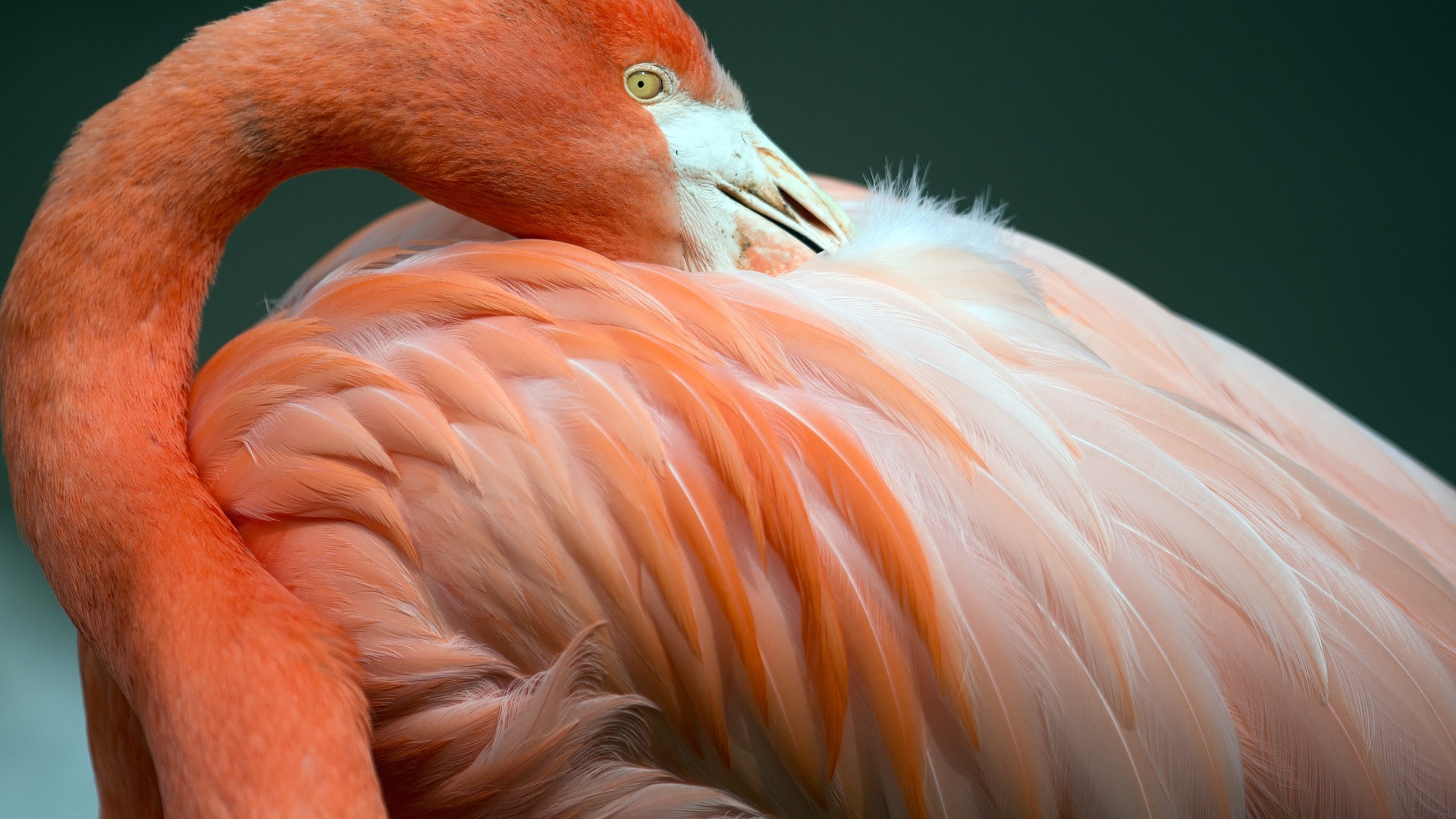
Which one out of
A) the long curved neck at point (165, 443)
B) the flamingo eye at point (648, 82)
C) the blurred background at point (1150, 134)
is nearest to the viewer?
the long curved neck at point (165, 443)

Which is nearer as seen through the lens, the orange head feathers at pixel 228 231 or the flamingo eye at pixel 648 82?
the orange head feathers at pixel 228 231

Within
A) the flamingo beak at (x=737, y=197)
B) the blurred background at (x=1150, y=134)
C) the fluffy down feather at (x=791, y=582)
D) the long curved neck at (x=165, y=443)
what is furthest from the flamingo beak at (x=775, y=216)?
the blurred background at (x=1150, y=134)

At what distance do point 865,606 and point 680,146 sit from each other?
0.38 metres

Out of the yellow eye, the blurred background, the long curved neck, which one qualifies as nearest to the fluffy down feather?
the long curved neck

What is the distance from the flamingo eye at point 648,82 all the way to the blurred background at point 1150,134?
1.35 meters

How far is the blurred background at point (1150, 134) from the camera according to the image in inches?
81.2

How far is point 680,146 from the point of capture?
2.89ft

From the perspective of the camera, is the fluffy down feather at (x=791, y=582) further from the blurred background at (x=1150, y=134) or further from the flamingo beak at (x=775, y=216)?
the blurred background at (x=1150, y=134)

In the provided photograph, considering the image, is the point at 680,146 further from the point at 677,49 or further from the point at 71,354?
the point at 71,354

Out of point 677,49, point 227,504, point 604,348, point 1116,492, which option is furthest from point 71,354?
point 1116,492

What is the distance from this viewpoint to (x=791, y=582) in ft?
2.54

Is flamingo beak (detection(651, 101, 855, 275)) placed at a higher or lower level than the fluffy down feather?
higher

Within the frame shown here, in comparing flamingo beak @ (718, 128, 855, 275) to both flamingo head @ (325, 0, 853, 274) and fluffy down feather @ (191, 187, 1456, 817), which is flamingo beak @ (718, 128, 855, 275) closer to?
flamingo head @ (325, 0, 853, 274)

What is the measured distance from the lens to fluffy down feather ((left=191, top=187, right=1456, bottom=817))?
0.76 m
